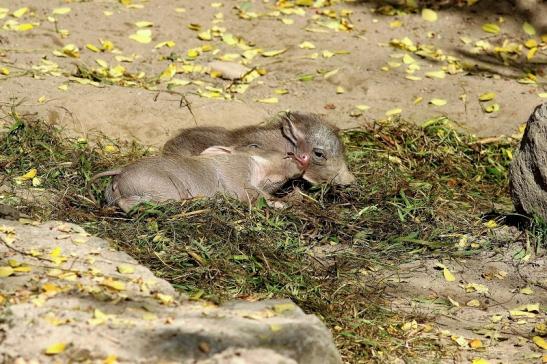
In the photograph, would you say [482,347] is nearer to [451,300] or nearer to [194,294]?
[451,300]

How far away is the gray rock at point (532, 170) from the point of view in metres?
7.10

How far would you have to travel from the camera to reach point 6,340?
14.8 feet

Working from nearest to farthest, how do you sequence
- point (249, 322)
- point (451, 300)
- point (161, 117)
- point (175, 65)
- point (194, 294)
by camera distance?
1. point (249, 322)
2. point (194, 294)
3. point (451, 300)
4. point (161, 117)
5. point (175, 65)

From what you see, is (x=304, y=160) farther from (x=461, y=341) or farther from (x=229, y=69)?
(x=461, y=341)

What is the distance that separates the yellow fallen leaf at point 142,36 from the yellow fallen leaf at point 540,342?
616cm

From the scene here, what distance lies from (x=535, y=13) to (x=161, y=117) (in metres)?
5.26

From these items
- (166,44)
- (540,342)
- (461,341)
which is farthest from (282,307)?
(166,44)

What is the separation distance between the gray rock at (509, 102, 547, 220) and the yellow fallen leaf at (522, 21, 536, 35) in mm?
4716

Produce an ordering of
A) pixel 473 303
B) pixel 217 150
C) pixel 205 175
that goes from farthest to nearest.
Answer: pixel 217 150 → pixel 205 175 → pixel 473 303

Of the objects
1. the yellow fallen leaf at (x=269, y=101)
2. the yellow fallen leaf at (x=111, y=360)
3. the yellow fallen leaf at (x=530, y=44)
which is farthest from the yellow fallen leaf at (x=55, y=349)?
the yellow fallen leaf at (x=530, y=44)

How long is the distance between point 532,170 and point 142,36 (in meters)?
5.10

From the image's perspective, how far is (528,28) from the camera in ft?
38.4

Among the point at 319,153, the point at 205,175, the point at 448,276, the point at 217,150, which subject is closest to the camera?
the point at 448,276

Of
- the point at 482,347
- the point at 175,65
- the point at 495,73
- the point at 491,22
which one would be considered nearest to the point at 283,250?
the point at 482,347
